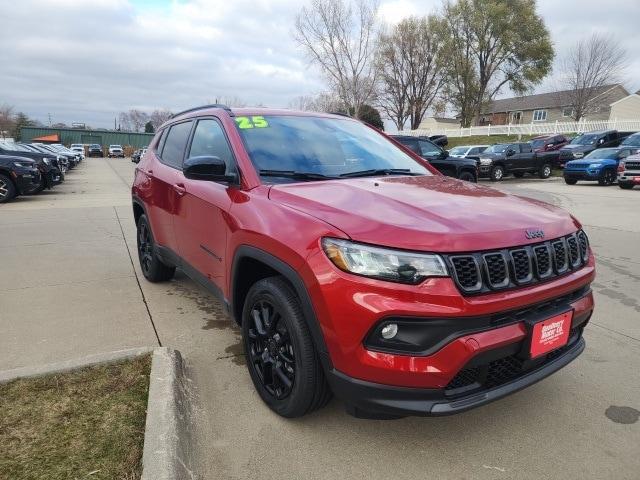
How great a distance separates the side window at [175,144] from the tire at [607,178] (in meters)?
17.8

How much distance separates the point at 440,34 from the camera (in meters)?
48.8

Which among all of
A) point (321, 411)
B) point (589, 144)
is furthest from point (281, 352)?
point (589, 144)

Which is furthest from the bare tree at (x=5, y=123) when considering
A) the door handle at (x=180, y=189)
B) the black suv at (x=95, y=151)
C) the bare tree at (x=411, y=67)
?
the door handle at (x=180, y=189)

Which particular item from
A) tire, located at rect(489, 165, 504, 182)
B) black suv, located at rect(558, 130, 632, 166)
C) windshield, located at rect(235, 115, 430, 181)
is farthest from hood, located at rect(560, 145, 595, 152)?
windshield, located at rect(235, 115, 430, 181)

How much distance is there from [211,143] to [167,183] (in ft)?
2.76

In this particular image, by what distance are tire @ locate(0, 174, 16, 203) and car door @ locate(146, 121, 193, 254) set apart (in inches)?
412

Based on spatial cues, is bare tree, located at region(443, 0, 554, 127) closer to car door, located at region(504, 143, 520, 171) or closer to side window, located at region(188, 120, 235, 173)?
car door, located at region(504, 143, 520, 171)

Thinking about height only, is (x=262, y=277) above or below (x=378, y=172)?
below

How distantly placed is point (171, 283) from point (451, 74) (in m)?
51.2

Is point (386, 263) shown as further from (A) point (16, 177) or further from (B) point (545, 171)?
(B) point (545, 171)

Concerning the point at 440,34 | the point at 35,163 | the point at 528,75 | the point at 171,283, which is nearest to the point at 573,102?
the point at 528,75

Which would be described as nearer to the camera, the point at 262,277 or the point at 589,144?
the point at 262,277

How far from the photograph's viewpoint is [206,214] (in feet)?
10.9

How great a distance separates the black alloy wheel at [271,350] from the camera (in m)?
2.53
